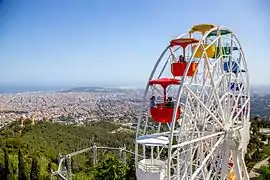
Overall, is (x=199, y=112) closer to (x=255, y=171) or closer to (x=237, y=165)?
(x=237, y=165)

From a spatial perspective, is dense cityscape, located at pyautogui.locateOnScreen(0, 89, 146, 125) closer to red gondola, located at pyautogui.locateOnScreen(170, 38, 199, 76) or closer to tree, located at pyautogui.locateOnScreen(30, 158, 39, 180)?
tree, located at pyautogui.locateOnScreen(30, 158, 39, 180)

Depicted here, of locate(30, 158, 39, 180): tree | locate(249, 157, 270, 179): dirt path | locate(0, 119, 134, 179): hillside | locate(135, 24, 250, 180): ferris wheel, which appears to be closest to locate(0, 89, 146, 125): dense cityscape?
locate(0, 119, 134, 179): hillside

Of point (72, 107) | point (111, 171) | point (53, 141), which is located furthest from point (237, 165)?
point (72, 107)

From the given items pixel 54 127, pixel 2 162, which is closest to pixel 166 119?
pixel 2 162

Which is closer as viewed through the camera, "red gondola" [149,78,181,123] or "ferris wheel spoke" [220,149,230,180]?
"red gondola" [149,78,181,123]

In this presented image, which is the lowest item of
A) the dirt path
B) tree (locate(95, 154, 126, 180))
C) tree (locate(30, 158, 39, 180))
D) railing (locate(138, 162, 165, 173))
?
the dirt path
